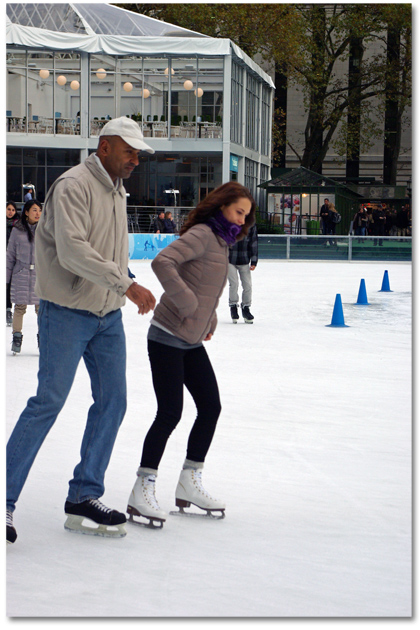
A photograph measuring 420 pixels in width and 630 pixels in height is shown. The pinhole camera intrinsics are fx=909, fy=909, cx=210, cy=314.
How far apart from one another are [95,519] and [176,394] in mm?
565

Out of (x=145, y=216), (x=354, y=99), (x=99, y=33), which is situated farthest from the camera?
(x=354, y=99)

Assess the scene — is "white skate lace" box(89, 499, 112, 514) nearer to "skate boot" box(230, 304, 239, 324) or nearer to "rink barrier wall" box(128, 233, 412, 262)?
"skate boot" box(230, 304, 239, 324)

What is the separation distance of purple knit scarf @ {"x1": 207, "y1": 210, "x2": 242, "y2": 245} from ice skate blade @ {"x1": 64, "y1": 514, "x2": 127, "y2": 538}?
1.18 m

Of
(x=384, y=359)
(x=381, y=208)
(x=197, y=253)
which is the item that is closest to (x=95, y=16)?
(x=381, y=208)

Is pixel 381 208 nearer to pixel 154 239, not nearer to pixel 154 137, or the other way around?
pixel 154 137

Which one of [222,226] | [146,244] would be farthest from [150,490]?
[146,244]

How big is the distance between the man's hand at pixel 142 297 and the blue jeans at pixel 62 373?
224 millimetres

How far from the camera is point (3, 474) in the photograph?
9.69 feet

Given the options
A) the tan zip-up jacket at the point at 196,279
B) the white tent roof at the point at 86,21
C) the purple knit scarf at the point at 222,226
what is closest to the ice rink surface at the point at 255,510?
the tan zip-up jacket at the point at 196,279

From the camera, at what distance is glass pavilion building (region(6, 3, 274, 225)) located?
1262 inches

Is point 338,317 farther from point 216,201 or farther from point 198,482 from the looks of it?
point 216,201

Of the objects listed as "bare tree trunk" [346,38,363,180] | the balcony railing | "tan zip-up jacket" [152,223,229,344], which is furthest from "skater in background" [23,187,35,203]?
"tan zip-up jacket" [152,223,229,344]

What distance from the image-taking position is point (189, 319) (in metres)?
3.47

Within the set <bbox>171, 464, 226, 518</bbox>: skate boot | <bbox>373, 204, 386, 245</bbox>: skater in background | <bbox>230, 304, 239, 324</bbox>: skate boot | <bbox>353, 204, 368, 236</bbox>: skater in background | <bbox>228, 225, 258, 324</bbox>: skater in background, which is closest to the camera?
<bbox>171, 464, 226, 518</bbox>: skate boot
